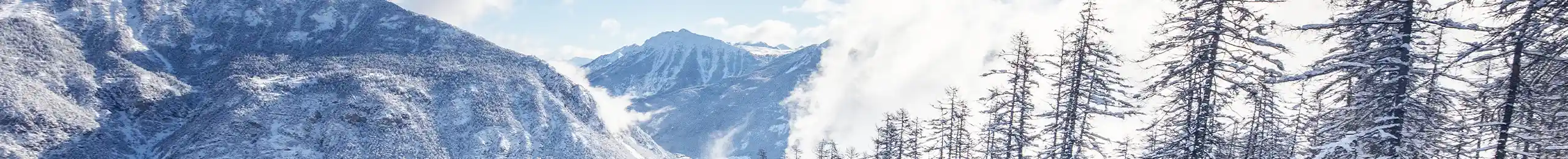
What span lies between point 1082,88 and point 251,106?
160 metres

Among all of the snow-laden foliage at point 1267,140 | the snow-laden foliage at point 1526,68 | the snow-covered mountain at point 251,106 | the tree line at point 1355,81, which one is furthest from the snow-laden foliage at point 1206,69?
the snow-covered mountain at point 251,106

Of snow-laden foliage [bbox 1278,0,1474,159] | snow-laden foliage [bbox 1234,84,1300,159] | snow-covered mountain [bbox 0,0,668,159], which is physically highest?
snow-covered mountain [bbox 0,0,668,159]

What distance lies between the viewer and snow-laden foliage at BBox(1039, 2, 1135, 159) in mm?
22188

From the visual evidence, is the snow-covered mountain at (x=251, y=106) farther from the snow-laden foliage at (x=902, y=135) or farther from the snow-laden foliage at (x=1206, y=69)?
the snow-laden foliage at (x=1206, y=69)

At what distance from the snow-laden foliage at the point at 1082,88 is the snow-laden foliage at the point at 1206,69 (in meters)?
3.96

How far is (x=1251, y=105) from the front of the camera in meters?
33.0

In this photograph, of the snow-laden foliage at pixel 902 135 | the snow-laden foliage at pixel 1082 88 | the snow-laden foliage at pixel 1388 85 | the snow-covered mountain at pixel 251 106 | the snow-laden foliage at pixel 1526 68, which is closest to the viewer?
the snow-laden foliage at pixel 1526 68

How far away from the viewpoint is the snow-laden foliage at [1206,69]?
16.6m

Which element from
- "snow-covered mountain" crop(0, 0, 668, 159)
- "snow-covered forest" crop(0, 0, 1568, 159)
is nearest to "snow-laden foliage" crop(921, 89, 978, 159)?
"snow-covered forest" crop(0, 0, 1568, 159)

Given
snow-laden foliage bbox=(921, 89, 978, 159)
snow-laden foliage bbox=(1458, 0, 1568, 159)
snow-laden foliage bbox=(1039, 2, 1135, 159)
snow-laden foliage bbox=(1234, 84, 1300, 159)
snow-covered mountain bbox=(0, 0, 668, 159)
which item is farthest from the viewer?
snow-covered mountain bbox=(0, 0, 668, 159)

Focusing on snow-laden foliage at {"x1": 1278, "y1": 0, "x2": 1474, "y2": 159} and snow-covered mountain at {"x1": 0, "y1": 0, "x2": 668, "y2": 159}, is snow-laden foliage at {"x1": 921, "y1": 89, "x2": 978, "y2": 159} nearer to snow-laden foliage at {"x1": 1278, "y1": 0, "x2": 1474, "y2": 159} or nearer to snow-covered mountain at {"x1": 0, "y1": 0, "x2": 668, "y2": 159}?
snow-laden foliage at {"x1": 1278, "y1": 0, "x2": 1474, "y2": 159}

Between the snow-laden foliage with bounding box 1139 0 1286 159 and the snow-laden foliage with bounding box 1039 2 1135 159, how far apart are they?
3.96m

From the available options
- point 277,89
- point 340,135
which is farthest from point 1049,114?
point 277,89

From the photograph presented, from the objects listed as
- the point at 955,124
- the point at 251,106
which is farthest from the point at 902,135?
the point at 251,106
